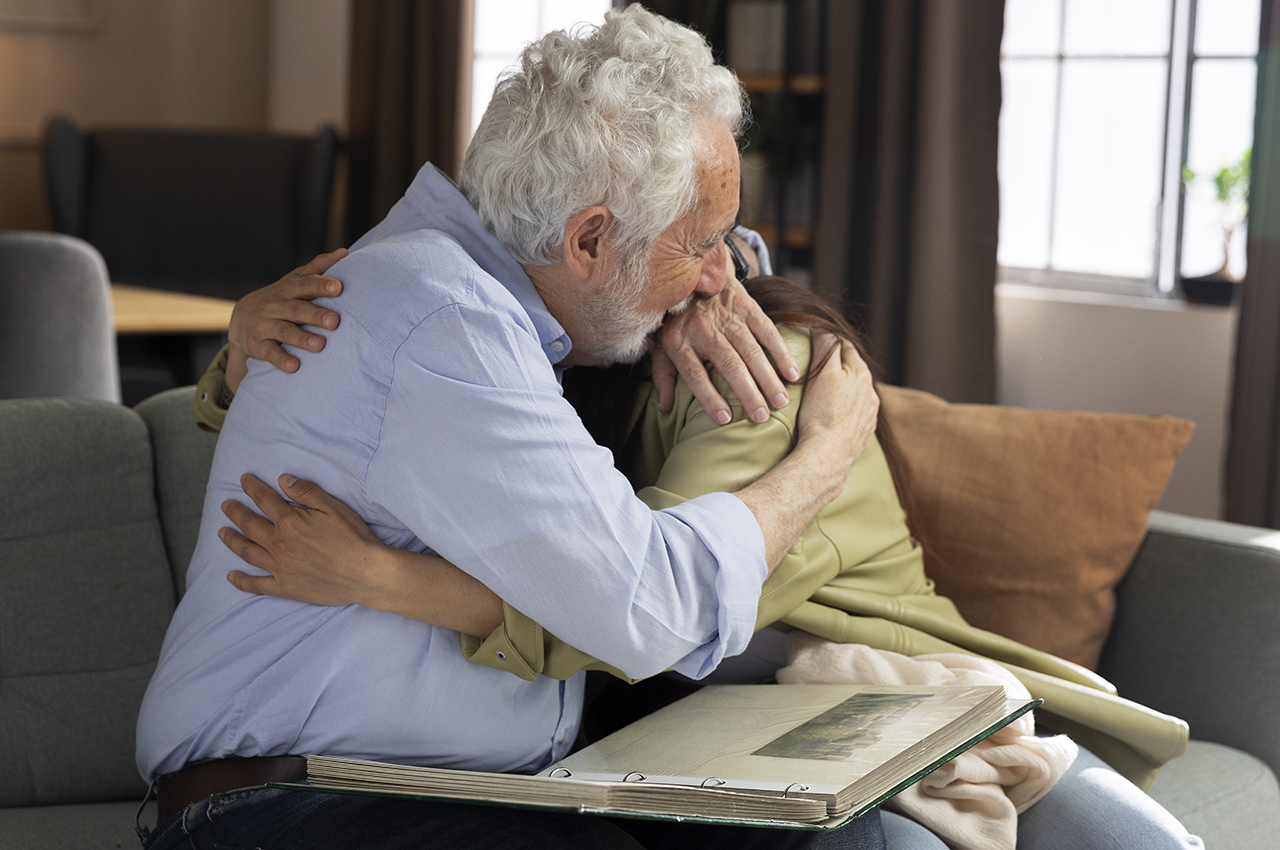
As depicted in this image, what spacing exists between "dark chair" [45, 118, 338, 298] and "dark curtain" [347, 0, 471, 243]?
0.27 meters

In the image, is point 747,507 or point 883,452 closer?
point 747,507

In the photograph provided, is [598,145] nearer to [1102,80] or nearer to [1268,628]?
[1268,628]

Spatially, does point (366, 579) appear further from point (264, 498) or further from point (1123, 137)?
point (1123, 137)

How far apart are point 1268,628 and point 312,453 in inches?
45.6

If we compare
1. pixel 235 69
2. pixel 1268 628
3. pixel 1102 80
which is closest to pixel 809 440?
pixel 1268 628

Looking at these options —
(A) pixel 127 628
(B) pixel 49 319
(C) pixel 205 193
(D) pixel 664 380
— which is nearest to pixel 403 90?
(C) pixel 205 193

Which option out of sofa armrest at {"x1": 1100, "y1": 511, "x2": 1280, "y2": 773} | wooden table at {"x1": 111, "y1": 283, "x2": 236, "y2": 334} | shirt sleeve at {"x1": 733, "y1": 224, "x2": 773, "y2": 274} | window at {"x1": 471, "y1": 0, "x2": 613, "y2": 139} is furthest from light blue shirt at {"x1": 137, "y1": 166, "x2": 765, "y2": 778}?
window at {"x1": 471, "y1": 0, "x2": 613, "y2": 139}

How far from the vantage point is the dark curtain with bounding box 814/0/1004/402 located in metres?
3.14

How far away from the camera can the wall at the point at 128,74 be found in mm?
5023

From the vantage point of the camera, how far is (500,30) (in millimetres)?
4805

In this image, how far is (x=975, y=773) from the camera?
1179mm

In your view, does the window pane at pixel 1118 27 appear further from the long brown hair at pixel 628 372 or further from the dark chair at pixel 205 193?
the dark chair at pixel 205 193

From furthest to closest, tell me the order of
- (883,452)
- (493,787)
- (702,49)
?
(883,452) → (702,49) → (493,787)

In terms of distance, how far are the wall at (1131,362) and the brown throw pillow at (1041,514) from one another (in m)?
1.25
